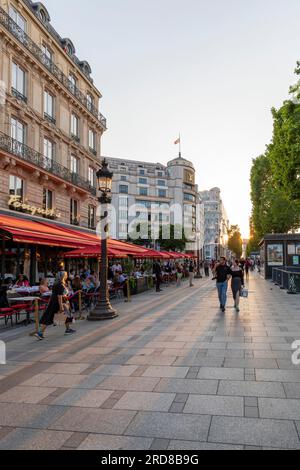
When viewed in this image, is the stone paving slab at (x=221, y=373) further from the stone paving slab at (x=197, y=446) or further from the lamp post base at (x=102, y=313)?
the lamp post base at (x=102, y=313)

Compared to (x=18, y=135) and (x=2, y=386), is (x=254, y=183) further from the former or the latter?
(x=2, y=386)

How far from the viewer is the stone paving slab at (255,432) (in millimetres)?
3336

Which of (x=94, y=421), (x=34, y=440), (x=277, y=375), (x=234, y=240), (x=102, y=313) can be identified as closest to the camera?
(x=34, y=440)

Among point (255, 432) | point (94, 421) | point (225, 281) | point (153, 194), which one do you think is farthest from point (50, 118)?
point (153, 194)

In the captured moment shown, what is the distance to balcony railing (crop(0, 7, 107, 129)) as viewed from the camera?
58.6ft

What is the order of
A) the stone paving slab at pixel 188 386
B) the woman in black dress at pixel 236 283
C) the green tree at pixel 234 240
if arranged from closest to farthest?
the stone paving slab at pixel 188 386 → the woman in black dress at pixel 236 283 → the green tree at pixel 234 240

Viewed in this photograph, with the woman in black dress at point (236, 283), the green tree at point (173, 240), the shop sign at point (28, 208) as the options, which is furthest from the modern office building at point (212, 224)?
the woman in black dress at point (236, 283)

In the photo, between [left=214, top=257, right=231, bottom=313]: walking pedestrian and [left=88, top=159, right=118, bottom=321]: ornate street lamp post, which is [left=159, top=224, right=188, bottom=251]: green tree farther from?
[left=88, top=159, right=118, bottom=321]: ornate street lamp post

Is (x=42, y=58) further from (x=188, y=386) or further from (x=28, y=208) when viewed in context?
(x=188, y=386)

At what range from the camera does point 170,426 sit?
3.70 meters

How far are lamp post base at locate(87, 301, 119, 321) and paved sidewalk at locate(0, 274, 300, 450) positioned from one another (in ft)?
5.75

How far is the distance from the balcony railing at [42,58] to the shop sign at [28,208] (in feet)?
26.6

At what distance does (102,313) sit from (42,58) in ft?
55.4

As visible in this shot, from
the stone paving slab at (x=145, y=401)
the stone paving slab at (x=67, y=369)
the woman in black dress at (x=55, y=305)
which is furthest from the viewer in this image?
the woman in black dress at (x=55, y=305)
